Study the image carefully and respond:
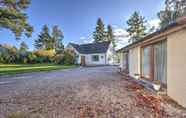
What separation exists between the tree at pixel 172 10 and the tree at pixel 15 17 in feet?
66.4

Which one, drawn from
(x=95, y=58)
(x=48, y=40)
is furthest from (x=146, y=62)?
(x=48, y=40)

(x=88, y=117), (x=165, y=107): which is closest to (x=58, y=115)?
(x=88, y=117)

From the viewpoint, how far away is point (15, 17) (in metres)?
18.6

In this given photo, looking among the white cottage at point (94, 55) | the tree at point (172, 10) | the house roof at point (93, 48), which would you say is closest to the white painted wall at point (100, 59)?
the white cottage at point (94, 55)

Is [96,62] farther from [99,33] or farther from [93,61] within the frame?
[99,33]

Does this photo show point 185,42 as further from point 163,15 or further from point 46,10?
point 163,15

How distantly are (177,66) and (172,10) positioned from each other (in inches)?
1007

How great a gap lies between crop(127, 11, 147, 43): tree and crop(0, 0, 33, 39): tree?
28971 millimetres

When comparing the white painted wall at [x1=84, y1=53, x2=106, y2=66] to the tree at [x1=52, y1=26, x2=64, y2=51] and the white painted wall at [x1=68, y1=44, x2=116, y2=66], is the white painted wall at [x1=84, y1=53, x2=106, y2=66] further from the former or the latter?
the tree at [x1=52, y1=26, x2=64, y2=51]

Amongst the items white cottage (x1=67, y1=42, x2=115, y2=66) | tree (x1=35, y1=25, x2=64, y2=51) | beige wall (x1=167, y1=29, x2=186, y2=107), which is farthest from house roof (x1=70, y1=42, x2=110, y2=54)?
beige wall (x1=167, y1=29, x2=186, y2=107)

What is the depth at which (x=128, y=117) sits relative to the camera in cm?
379

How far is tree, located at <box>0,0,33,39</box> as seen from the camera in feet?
58.4

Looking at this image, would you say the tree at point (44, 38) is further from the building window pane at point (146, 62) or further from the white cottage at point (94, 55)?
the building window pane at point (146, 62)

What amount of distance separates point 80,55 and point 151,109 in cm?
2730
